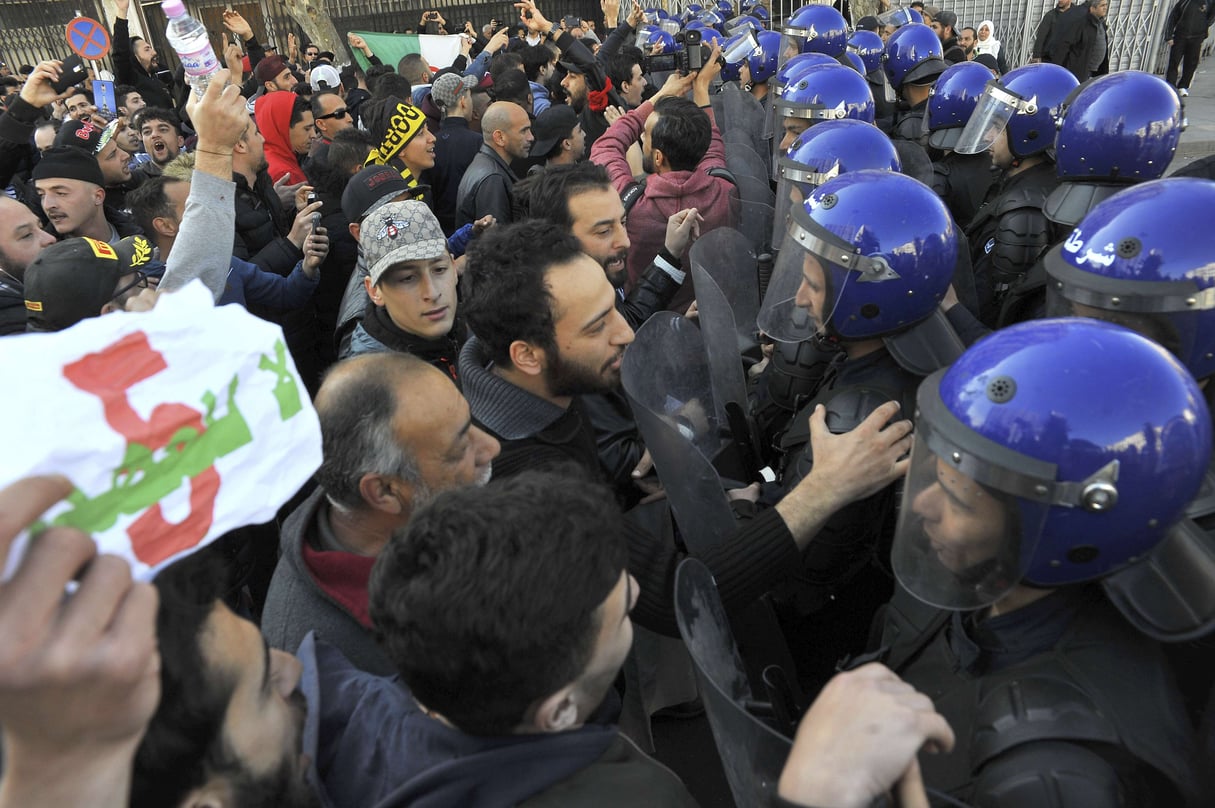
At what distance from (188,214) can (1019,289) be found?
2.81 m

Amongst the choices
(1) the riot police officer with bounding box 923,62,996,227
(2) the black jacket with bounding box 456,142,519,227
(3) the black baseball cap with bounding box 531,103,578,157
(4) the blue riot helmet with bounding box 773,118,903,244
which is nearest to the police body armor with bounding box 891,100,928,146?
(1) the riot police officer with bounding box 923,62,996,227

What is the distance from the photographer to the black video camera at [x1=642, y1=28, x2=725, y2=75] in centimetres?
614

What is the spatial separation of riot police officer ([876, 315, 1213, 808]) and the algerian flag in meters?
12.7

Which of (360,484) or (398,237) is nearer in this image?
(360,484)

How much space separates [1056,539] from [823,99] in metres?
3.53

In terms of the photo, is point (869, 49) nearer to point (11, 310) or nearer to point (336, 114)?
point (336, 114)

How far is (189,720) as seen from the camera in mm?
942

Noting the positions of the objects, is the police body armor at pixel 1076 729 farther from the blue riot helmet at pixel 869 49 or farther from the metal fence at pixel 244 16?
the metal fence at pixel 244 16

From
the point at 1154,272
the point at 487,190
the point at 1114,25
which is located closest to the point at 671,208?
the point at 487,190

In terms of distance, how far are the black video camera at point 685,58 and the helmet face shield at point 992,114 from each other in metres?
2.43

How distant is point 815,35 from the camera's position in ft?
21.3

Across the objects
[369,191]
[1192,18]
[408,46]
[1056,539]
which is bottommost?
[1192,18]

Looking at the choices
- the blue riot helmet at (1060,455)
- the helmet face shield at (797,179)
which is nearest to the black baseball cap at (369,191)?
the helmet face shield at (797,179)

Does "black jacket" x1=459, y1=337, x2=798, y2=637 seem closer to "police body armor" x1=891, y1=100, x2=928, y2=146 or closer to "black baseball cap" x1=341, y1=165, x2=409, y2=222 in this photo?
"black baseball cap" x1=341, y1=165, x2=409, y2=222
